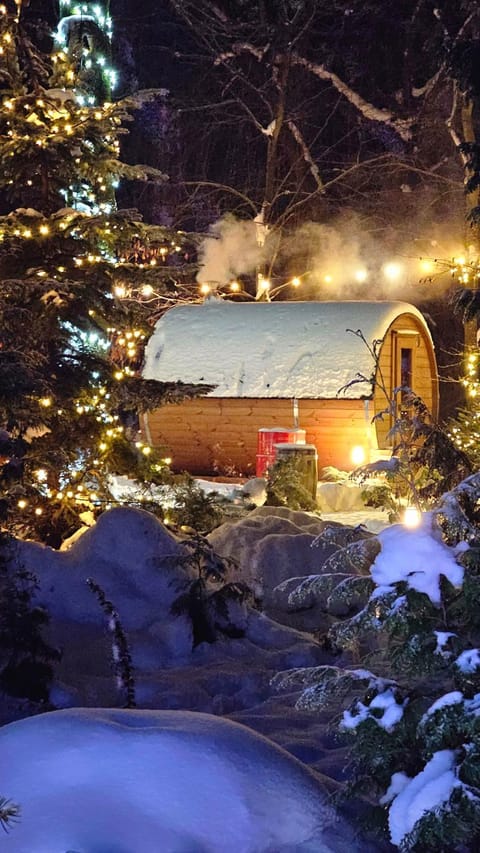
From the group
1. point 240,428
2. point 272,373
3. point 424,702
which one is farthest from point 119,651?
point 240,428

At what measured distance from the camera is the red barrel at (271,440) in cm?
1608

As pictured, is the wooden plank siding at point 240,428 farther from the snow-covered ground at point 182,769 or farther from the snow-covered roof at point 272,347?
the snow-covered ground at point 182,769

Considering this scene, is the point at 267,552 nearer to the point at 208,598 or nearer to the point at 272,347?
the point at 208,598

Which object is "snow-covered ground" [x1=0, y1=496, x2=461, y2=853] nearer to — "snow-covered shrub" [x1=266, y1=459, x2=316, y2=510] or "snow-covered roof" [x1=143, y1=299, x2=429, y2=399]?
"snow-covered shrub" [x1=266, y1=459, x2=316, y2=510]

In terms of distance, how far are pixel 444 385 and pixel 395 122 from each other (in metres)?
9.40

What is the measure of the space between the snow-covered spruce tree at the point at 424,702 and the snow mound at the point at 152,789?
0.30 metres

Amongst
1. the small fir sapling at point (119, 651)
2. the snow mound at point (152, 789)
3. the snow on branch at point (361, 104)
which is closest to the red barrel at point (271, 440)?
the small fir sapling at point (119, 651)

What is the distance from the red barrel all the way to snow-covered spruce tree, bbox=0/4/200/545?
23.5ft

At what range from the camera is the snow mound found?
3428mm

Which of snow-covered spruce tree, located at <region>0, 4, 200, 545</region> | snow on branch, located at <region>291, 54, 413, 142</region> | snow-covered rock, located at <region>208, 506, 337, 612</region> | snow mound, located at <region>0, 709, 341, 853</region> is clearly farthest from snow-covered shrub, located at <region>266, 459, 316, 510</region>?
snow on branch, located at <region>291, 54, 413, 142</region>

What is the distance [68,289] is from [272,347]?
1056 cm

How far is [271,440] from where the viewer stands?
16234 millimetres

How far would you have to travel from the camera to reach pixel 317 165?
1128 inches

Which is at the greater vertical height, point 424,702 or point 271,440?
point 271,440
